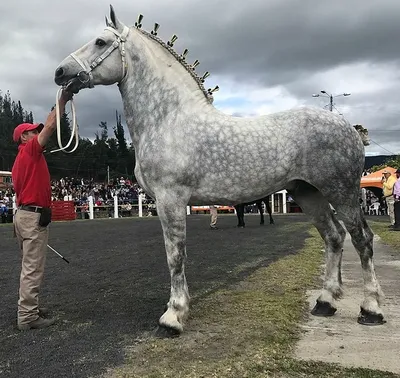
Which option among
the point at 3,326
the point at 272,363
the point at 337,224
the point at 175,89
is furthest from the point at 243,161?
the point at 3,326

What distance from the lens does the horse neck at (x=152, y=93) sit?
4.16 meters

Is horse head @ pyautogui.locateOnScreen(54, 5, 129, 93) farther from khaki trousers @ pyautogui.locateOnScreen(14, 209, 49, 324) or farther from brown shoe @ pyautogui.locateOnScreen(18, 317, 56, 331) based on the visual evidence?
brown shoe @ pyautogui.locateOnScreen(18, 317, 56, 331)

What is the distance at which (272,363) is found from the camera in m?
3.14

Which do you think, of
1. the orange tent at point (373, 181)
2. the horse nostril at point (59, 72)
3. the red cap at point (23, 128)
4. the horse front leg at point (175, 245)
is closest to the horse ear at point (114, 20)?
the horse nostril at point (59, 72)

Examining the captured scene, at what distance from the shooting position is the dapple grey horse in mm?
3973

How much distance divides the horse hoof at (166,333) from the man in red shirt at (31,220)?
1193 millimetres

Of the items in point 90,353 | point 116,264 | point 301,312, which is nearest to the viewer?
point 90,353

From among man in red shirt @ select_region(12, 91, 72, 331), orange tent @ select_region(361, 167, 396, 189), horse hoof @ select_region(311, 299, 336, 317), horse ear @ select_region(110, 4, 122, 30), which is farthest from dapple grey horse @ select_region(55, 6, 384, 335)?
orange tent @ select_region(361, 167, 396, 189)

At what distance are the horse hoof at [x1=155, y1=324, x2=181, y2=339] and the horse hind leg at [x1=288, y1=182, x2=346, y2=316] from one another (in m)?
1.65

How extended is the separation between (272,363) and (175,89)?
2.58 meters

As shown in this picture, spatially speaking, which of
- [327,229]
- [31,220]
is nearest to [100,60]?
[31,220]

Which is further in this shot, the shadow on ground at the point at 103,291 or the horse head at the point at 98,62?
the horse head at the point at 98,62

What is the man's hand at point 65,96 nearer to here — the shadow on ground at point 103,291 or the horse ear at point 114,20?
the horse ear at point 114,20

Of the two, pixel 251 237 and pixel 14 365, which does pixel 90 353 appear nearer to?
pixel 14 365
